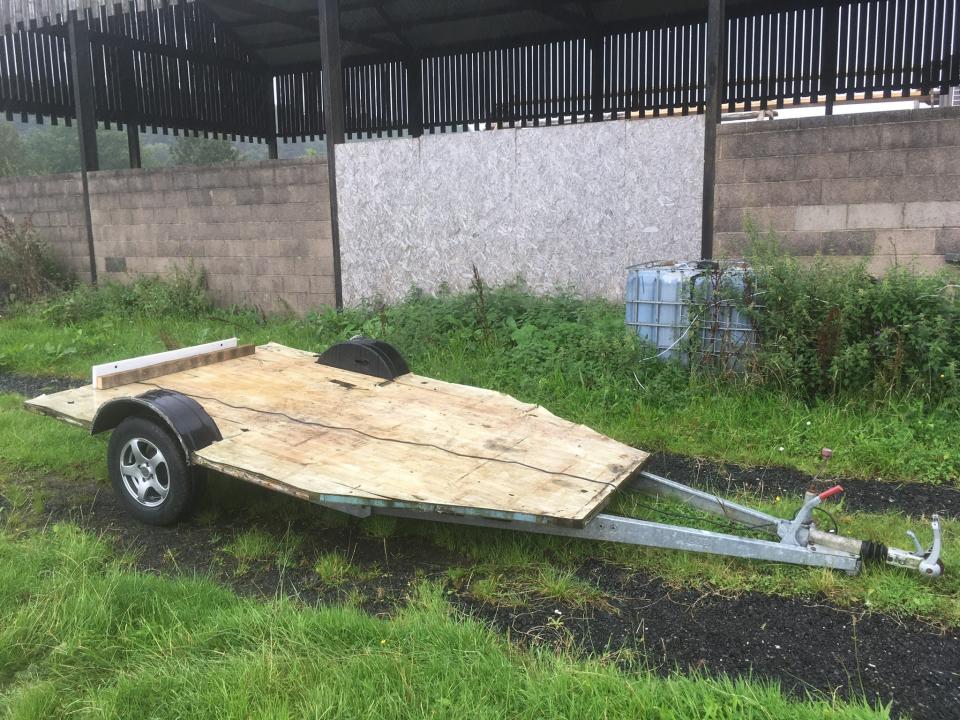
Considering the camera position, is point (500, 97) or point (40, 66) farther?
point (500, 97)

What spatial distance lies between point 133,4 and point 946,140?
9.15 m

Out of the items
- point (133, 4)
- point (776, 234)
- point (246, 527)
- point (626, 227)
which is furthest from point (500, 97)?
point (246, 527)

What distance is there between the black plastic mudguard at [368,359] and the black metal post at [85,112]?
766cm

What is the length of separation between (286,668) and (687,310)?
13.2 ft

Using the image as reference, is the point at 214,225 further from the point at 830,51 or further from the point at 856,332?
the point at 830,51

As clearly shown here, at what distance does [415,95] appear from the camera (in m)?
15.1

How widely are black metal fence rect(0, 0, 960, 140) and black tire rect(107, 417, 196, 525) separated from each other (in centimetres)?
843

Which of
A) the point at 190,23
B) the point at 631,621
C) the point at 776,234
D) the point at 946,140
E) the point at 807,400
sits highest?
the point at 190,23

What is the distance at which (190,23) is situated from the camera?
14055 mm

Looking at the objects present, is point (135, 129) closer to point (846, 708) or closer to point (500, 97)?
point (500, 97)

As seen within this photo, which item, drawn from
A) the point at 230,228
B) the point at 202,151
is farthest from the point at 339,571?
the point at 202,151

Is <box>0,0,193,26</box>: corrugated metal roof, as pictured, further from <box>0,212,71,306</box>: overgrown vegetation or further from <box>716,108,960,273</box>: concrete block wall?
<box>716,108,960,273</box>: concrete block wall

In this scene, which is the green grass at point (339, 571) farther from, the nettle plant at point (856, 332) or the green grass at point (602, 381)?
the nettle plant at point (856, 332)

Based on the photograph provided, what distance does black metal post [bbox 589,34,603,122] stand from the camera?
13.4 m
